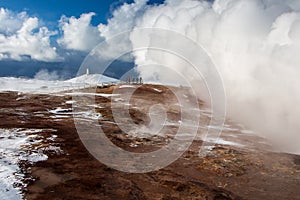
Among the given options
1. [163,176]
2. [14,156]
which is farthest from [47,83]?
[163,176]

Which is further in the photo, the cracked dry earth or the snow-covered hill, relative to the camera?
the snow-covered hill

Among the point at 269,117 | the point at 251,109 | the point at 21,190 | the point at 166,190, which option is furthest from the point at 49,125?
the point at 251,109

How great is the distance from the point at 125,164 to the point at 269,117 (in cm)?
2353

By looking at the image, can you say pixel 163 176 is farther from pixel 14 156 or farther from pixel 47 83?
pixel 47 83

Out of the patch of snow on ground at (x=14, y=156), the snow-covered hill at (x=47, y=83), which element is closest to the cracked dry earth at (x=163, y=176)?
the patch of snow on ground at (x=14, y=156)

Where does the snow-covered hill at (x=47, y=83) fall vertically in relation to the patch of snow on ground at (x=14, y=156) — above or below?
above

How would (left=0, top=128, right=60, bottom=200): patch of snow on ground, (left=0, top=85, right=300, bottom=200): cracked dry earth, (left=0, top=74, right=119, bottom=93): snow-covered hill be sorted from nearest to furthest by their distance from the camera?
1. (left=0, top=128, right=60, bottom=200): patch of snow on ground
2. (left=0, top=85, right=300, bottom=200): cracked dry earth
3. (left=0, top=74, right=119, bottom=93): snow-covered hill

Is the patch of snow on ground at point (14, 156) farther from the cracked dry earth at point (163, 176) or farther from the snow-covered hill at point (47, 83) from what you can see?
the snow-covered hill at point (47, 83)

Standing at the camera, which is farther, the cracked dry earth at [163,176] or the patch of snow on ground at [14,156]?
the cracked dry earth at [163,176]

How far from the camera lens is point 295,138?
23.0 metres

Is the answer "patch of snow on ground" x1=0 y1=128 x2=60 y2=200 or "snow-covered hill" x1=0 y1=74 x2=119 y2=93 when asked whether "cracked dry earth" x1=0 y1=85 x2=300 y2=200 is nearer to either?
"patch of snow on ground" x1=0 y1=128 x2=60 y2=200

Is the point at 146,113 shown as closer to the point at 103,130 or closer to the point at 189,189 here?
the point at 103,130

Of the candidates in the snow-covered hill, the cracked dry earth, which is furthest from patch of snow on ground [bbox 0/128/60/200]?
the snow-covered hill

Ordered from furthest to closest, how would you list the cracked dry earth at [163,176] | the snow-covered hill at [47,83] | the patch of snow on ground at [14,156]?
the snow-covered hill at [47,83]
the cracked dry earth at [163,176]
the patch of snow on ground at [14,156]
